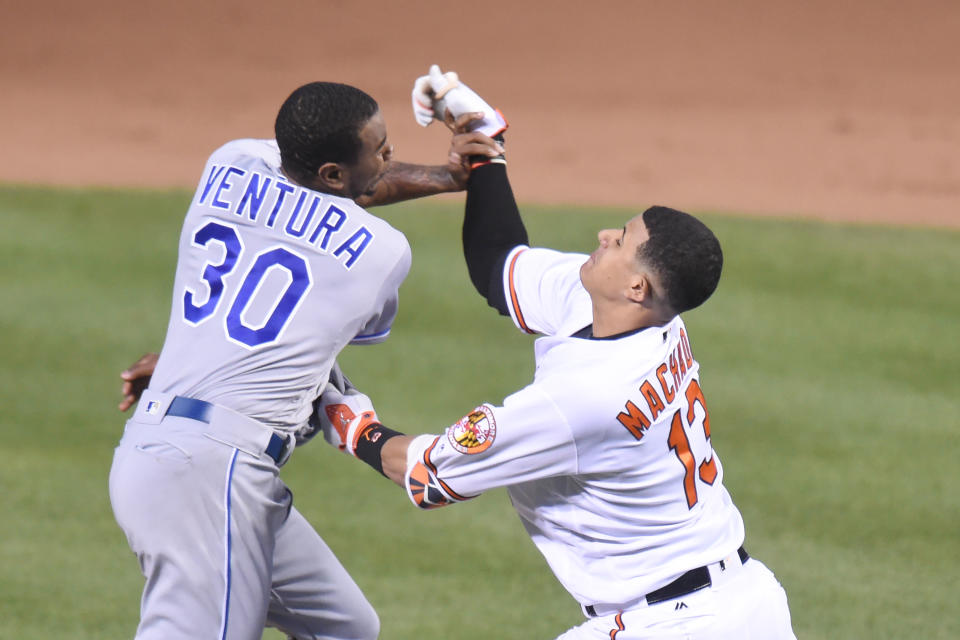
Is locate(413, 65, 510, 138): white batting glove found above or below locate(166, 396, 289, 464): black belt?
above

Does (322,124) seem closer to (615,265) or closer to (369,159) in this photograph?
(369,159)

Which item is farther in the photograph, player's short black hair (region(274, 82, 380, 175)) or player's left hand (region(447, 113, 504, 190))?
player's left hand (region(447, 113, 504, 190))

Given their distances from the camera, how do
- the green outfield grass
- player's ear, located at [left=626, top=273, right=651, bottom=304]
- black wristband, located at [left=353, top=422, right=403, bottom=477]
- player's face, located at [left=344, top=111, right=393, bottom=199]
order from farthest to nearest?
the green outfield grass
black wristband, located at [left=353, top=422, right=403, bottom=477]
player's face, located at [left=344, top=111, right=393, bottom=199]
player's ear, located at [left=626, top=273, right=651, bottom=304]

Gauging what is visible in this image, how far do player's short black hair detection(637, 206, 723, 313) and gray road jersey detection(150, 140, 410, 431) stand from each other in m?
0.77

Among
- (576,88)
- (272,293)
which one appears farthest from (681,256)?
(576,88)

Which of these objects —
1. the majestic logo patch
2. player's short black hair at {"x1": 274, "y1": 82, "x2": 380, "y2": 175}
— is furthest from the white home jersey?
player's short black hair at {"x1": 274, "y1": 82, "x2": 380, "y2": 175}

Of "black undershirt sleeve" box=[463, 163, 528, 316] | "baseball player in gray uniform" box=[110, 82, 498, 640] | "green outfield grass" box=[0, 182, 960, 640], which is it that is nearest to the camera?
"baseball player in gray uniform" box=[110, 82, 498, 640]

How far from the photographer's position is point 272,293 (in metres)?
3.54

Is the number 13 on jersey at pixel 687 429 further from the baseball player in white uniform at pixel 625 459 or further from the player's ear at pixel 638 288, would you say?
the player's ear at pixel 638 288

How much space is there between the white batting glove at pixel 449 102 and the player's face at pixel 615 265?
91 cm

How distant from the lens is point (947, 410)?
7.68 meters

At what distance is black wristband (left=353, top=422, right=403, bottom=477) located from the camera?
380 cm

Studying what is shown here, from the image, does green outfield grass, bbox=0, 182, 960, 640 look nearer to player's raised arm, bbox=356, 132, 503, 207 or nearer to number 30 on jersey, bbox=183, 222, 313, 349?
player's raised arm, bbox=356, 132, 503, 207

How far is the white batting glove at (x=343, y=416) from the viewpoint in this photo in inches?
152
